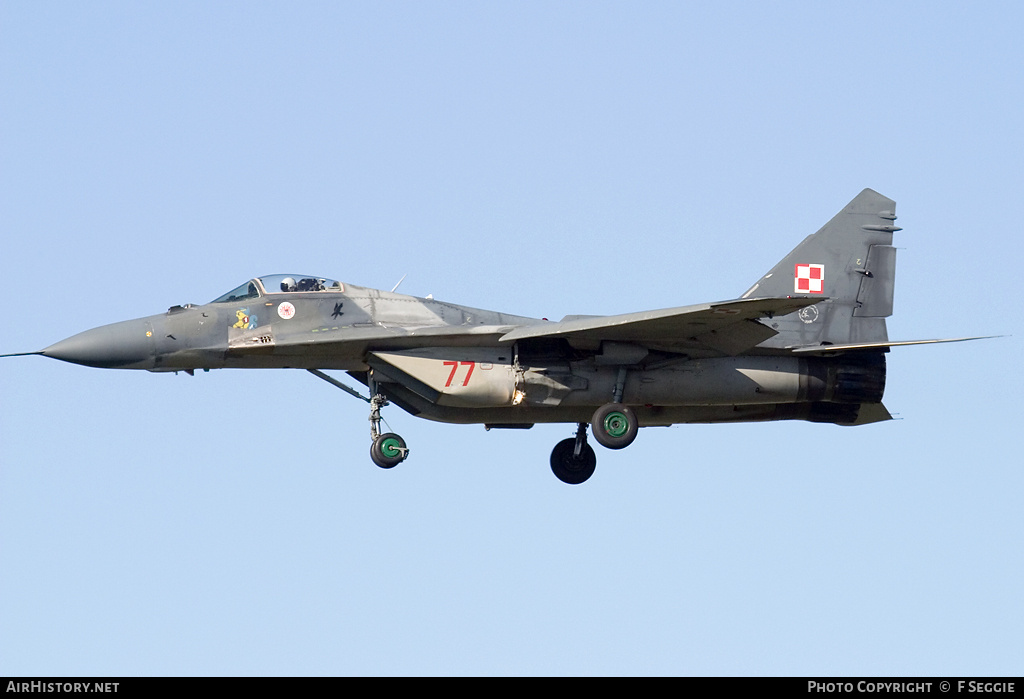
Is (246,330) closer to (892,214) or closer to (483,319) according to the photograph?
(483,319)

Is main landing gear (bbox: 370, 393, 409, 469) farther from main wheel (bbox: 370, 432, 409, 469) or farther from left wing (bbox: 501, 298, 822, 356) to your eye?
left wing (bbox: 501, 298, 822, 356)

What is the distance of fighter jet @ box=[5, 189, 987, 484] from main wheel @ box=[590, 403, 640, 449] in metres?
0.02

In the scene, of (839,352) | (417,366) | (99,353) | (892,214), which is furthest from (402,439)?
(892,214)

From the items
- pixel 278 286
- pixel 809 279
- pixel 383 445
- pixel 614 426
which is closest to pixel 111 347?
pixel 278 286

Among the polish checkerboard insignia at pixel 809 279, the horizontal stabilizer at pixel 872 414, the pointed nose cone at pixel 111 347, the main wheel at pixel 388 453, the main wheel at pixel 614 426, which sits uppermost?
the polish checkerboard insignia at pixel 809 279

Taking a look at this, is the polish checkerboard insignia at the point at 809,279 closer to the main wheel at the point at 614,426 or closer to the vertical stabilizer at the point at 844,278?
the vertical stabilizer at the point at 844,278

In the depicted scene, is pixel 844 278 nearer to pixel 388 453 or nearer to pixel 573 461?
Answer: pixel 573 461

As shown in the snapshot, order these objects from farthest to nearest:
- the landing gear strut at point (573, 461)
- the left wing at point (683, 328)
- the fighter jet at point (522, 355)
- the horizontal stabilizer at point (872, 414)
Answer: the landing gear strut at point (573, 461) → the horizontal stabilizer at point (872, 414) → the fighter jet at point (522, 355) → the left wing at point (683, 328)

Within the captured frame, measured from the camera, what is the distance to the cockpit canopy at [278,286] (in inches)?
984

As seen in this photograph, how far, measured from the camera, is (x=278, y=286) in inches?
987

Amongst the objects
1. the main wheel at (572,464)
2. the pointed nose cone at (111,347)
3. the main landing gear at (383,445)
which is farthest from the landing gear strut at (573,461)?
the pointed nose cone at (111,347)

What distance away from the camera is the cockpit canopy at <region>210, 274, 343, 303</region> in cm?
2500

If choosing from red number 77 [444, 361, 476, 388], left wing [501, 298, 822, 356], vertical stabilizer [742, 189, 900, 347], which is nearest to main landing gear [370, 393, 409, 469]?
red number 77 [444, 361, 476, 388]

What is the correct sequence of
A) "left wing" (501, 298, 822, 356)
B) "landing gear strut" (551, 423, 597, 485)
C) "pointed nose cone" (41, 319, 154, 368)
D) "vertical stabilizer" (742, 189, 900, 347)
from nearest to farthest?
"left wing" (501, 298, 822, 356) < "pointed nose cone" (41, 319, 154, 368) < "vertical stabilizer" (742, 189, 900, 347) < "landing gear strut" (551, 423, 597, 485)
